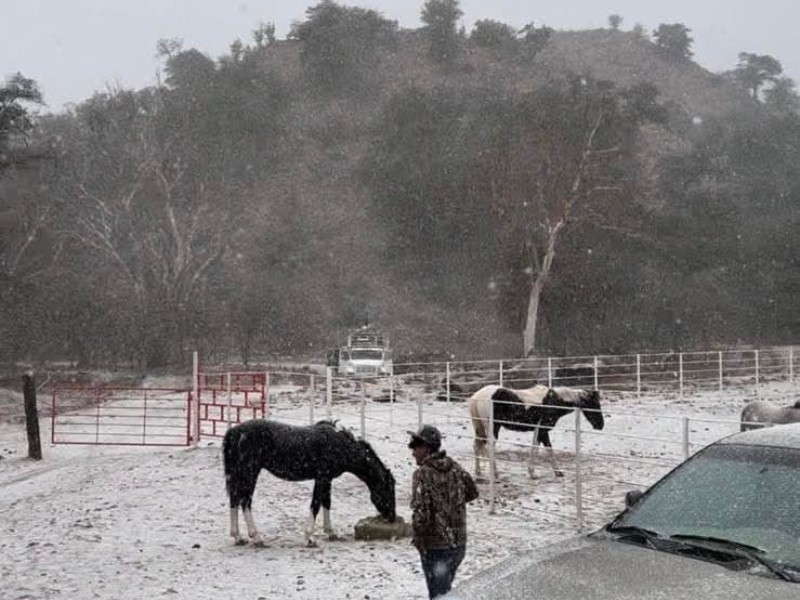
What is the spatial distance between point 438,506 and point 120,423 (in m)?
16.1

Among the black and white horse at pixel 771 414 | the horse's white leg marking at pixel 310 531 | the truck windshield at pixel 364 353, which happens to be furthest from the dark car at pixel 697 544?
the truck windshield at pixel 364 353

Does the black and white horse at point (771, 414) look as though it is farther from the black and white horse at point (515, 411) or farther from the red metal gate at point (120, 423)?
the red metal gate at point (120, 423)

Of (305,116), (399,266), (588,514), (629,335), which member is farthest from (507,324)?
(588,514)

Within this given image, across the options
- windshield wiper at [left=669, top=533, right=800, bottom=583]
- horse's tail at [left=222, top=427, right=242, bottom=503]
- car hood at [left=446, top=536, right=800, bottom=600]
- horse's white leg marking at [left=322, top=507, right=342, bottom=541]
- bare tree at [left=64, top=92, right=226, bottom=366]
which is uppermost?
bare tree at [left=64, top=92, right=226, bottom=366]

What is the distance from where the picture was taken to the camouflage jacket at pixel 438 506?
5609 mm

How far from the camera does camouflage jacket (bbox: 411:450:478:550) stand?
5.61 metres

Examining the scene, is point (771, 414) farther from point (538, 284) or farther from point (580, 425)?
point (538, 284)

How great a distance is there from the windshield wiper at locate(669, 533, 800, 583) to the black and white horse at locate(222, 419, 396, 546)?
524 centimetres

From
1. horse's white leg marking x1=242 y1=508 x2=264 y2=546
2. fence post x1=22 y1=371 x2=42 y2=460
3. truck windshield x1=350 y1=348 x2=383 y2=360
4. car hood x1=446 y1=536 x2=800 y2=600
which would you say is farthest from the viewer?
truck windshield x1=350 y1=348 x2=383 y2=360

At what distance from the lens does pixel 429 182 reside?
52.3m

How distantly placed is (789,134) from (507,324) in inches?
900

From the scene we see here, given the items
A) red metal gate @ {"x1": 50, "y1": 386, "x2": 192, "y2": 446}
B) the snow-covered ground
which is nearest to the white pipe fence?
the snow-covered ground

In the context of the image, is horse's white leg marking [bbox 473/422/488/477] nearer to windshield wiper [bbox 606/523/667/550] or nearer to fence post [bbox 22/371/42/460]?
windshield wiper [bbox 606/523/667/550]

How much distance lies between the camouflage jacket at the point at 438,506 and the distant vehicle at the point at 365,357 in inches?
937
